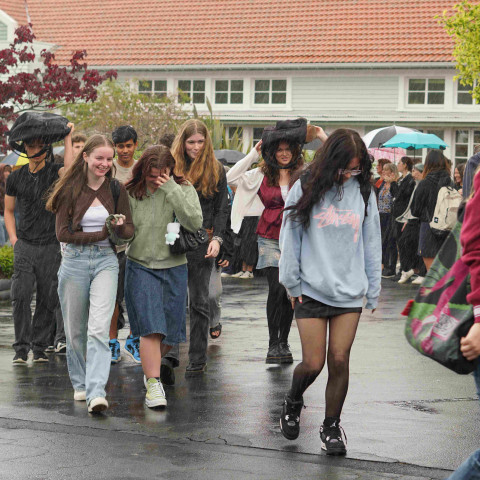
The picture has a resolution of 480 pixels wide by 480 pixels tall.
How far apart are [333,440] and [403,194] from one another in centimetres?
1169

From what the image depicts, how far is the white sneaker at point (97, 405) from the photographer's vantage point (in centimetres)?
679

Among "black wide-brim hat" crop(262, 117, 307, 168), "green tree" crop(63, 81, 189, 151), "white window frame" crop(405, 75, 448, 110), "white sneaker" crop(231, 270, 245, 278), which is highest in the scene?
"white window frame" crop(405, 75, 448, 110)

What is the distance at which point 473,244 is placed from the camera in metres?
3.70

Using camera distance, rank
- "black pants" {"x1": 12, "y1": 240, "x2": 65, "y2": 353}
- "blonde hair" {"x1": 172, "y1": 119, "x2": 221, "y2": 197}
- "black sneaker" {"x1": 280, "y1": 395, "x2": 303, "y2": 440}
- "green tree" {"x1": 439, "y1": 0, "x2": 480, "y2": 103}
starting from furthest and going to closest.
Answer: "green tree" {"x1": 439, "y1": 0, "x2": 480, "y2": 103}
"black pants" {"x1": 12, "y1": 240, "x2": 65, "y2": 353}
"blonde hair" {"x1": 172, "y1": 119, "x2": 221, "y2": 197}
"black sneaker" {"x1": 280, "y1": 395, "x2": 303, "y2": 440}

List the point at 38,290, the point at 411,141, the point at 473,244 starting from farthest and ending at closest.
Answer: the point at 411,141
the point at 38,290
the point at 473,244

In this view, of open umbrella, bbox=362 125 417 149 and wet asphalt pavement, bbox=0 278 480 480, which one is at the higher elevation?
open umbrella, bbox=362 125 417 149

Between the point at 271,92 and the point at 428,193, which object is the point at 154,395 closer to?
the point at 428,193

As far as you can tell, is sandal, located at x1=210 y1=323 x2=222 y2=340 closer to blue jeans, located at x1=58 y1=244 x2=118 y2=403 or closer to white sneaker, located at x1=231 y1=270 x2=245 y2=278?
blue jeans, located at x1=58 y1=244 x2=118 y2=403

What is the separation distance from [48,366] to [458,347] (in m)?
5.56

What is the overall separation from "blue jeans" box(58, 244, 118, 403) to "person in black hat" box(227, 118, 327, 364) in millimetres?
1682

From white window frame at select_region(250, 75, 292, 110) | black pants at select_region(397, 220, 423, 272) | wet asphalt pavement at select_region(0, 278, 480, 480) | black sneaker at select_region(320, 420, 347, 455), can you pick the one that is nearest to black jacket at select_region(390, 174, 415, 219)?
black pants at select_region(397, 220, 423, 272)

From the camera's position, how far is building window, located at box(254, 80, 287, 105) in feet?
119

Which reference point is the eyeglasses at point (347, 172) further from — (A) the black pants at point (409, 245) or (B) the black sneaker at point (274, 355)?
(A) the black pants at point (409, 245)

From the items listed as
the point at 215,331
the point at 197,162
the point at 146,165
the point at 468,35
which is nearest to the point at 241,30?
the point at 468,35
